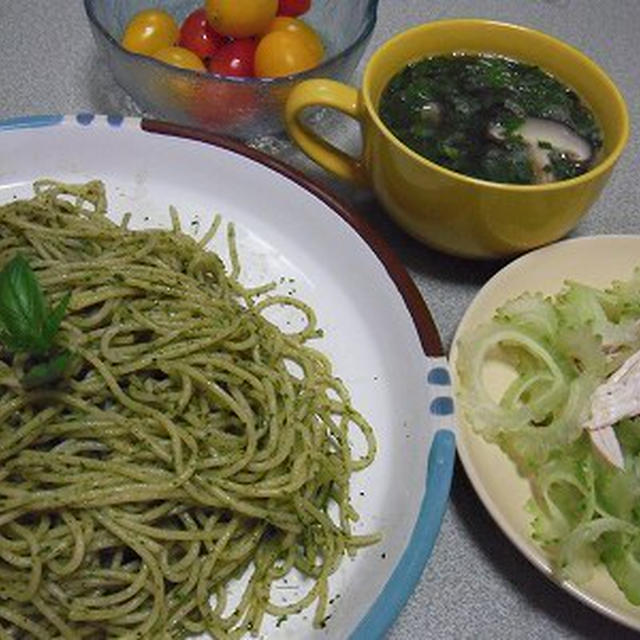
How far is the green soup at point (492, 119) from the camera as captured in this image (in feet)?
4.80

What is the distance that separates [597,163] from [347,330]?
1.73 ft

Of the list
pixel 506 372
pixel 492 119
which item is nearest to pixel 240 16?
pixel 492 119

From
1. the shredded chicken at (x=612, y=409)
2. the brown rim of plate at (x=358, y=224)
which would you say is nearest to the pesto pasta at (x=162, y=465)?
the brown rim of plate at (x=358, y=224)

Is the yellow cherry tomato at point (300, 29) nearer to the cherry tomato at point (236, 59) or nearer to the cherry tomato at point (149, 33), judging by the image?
the cherry tomato at point (236, 59)

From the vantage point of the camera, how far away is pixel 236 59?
1.68m

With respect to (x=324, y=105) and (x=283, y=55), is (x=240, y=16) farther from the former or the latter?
(x=324, y=105)

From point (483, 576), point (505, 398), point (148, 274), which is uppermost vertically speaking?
point (148, 274)

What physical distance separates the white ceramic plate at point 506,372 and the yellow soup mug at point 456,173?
0.16 ft

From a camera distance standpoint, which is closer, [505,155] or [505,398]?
[505,398]

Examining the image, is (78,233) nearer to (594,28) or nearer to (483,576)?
(483,576)

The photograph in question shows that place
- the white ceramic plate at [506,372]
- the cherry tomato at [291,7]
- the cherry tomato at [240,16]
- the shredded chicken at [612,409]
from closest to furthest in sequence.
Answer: the white ceramic plate at [506,372] → the shredded chicken at [612,409] → the cherry tomato at [240,16] → the cherry tomato at [291,7]

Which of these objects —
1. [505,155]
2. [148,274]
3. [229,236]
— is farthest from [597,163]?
[148,274]

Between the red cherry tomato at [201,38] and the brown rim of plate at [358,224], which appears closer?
the brown rim of plate at [358,224]

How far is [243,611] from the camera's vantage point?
1.08 meters
